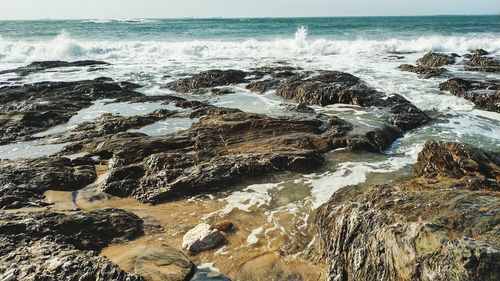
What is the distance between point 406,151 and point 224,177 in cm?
525

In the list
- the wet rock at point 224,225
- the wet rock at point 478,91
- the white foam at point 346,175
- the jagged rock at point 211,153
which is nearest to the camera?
the wet rock at point 224,225

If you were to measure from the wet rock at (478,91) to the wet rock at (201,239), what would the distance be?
13.0 metres

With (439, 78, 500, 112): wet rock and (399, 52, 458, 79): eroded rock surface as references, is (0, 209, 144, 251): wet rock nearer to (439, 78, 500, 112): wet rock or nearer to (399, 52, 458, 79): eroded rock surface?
(439, 78, 500, 112): wet rock

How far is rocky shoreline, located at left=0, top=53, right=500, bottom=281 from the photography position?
4156 millimetres

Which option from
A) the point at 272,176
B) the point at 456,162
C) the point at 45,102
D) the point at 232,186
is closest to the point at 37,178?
the point at 232,186

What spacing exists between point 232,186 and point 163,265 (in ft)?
11.3

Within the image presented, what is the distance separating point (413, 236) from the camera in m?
3.94

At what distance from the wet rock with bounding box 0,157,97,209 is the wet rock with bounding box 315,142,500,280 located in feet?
19.2

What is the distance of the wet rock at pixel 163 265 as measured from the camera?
540cm

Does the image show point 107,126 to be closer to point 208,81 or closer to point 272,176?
point 272,176

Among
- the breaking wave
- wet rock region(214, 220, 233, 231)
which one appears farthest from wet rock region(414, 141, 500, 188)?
the breaking wave

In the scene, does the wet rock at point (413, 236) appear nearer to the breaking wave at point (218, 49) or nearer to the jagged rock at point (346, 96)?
the jagged rock at point (346, 96)

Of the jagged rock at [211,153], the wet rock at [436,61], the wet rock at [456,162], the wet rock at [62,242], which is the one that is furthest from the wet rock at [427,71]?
the wet rock at [62,242]

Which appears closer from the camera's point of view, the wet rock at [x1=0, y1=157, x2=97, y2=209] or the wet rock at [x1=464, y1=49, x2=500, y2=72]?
the wet rock at [x1=0, y1=157, x2=97, y2=209]
